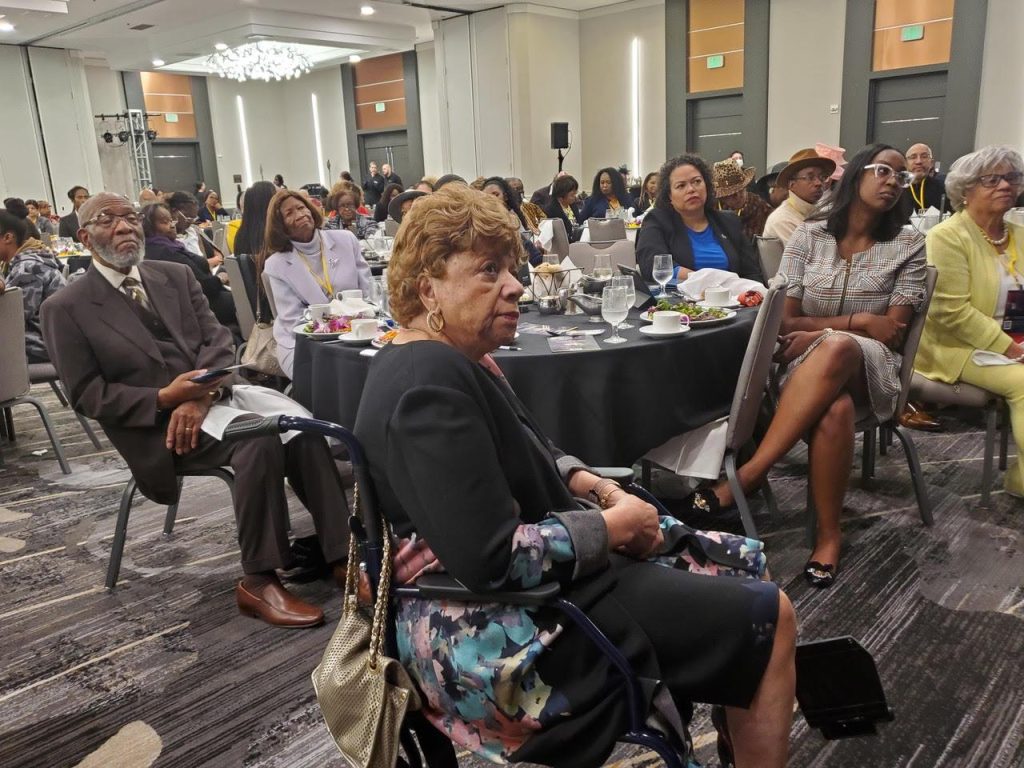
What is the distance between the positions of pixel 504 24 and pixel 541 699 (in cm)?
1356

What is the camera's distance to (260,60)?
47.4ft

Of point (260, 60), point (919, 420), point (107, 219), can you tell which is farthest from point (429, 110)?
point (107, 219)

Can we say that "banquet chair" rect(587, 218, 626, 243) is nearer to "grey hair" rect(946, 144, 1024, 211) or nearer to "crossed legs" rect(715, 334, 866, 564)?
"grey hair" rect(946, 144, 1024, 211)

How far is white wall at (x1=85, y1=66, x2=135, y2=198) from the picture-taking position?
17156mm

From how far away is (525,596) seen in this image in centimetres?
121

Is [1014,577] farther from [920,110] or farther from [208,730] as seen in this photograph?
[920,110]

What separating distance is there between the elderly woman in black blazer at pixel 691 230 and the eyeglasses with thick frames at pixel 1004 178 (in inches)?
39.0

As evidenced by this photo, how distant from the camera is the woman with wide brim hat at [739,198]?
496 centimetres

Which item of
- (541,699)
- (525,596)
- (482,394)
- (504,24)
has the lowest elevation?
(541,699)

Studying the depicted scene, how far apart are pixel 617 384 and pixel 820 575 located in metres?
0.90

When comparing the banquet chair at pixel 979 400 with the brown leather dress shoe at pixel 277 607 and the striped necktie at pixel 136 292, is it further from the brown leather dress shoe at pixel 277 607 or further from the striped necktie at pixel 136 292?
the striped necktie at pixel 136 292

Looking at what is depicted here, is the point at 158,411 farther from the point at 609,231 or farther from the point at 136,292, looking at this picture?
the point at 609,231

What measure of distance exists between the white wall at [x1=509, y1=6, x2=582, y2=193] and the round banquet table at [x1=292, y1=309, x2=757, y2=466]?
11.6m

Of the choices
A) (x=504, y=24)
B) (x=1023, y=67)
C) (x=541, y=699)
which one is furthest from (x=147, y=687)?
(x=504, y=24)
